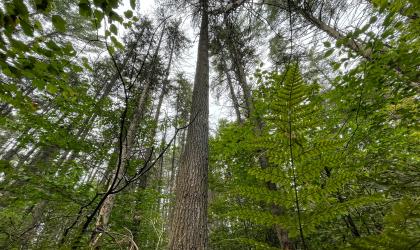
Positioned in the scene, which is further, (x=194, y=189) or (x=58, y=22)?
(x=194, y=189)

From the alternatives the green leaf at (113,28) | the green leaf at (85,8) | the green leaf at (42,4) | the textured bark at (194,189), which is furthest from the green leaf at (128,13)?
the textured bark at (194,189)

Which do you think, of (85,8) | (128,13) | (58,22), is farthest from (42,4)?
(128,13)

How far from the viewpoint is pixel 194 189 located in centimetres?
291

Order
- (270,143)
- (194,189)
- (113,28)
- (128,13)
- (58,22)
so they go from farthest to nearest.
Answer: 1. (194,189)
2. (128,13)
3. (113,28)
4. (58,22)
5. (270,143)

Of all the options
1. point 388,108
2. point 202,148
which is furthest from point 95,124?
point 388,108

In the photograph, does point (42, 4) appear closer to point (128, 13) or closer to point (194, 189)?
point (128, 13)

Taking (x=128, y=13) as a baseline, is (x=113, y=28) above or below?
below

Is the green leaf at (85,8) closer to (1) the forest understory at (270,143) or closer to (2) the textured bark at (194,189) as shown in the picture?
(1) the forest understory at (270,143)

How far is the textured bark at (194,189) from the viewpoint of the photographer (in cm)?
249

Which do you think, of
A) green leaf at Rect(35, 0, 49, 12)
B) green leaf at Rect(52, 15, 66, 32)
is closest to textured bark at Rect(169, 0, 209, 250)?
green leaf at Rect(52, 15, 66, 32)

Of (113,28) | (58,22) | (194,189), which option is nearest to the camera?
(58,22)

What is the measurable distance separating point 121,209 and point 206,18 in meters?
5.59

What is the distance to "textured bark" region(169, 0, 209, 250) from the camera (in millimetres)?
2494

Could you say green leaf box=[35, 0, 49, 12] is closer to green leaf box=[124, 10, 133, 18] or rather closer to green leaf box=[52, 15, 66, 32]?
green leaf box=[52, 15, 66, 32]
